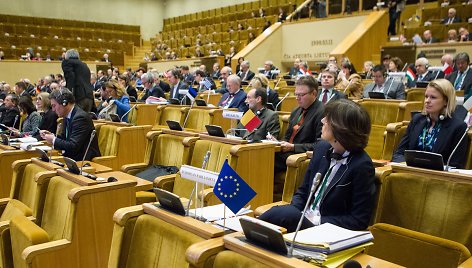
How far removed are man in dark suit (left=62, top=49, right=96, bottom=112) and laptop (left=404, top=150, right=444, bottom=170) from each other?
4.28 meters

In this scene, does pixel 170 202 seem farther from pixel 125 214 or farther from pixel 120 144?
pixel 120 144

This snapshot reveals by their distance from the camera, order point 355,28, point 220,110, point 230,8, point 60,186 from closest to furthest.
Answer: point 60,186, point 220,110, point 355,28, point 230,8

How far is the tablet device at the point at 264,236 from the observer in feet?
3.88

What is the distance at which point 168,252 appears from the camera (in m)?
1.54

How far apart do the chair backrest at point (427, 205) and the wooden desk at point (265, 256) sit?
729 mm

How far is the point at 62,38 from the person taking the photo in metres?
15.1

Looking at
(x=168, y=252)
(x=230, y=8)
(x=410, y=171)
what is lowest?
(x=168, y=252)

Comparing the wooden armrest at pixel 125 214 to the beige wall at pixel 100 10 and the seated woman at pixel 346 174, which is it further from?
the beige wall at pixel 100 10

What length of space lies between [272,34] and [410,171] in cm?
965

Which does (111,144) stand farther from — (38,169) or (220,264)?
(220,264)

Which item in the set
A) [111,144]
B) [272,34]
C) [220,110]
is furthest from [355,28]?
[111,144]

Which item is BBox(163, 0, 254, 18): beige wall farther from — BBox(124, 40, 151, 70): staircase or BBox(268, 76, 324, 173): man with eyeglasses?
BBox(268, 76, 324, 173): man with eyeglasses

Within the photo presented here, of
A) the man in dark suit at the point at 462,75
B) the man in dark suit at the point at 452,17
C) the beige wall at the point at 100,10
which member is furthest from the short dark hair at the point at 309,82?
the beige wall at the point at 100,10

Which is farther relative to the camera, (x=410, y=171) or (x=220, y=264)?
(x=410, y=171)
